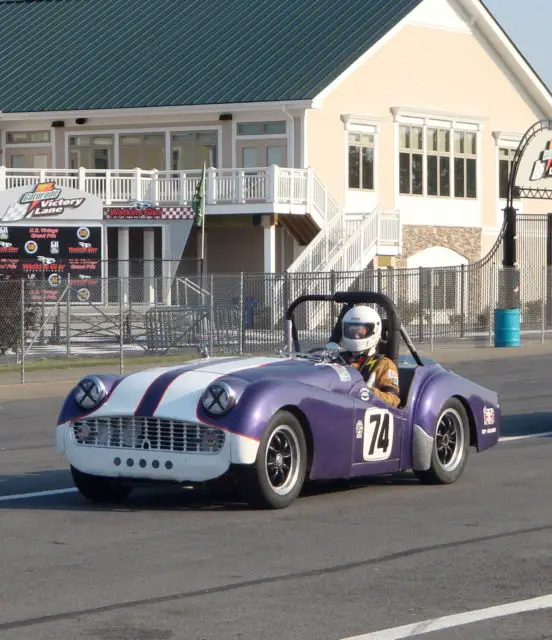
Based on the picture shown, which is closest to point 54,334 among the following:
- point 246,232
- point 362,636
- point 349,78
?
point 246,232

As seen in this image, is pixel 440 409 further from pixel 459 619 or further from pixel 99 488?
pixel 459 619

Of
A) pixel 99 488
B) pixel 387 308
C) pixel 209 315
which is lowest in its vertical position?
pixel 99 488

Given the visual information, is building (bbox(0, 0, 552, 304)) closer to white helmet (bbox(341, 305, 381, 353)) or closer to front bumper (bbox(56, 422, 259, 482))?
white helmet (bbox(341, 305, 381, 353))

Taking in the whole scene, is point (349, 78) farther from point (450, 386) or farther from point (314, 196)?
point (450, 386)

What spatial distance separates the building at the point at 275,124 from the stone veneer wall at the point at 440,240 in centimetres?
7

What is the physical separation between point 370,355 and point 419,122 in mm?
36430

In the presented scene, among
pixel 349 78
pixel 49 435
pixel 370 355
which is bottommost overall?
pixel 49 435

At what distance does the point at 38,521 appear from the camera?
10.0 metres

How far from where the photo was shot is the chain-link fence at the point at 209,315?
30.6 metres

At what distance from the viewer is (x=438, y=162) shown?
4800 centimetres

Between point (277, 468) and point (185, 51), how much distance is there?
121ft

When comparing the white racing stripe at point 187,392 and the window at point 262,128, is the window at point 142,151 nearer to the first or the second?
the window at point 262,128

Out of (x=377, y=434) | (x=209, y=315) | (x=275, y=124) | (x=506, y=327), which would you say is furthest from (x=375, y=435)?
(x=275, y=124)

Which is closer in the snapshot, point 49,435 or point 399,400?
point 399,400
